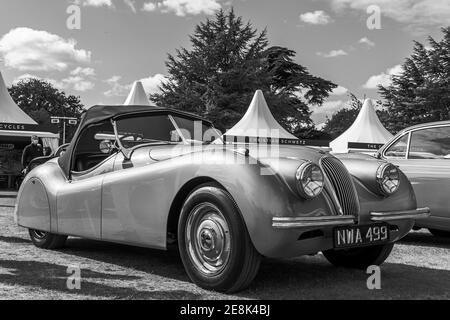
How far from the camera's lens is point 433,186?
6.48m

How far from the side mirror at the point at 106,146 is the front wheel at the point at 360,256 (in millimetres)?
2385

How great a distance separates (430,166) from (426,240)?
1225 mm

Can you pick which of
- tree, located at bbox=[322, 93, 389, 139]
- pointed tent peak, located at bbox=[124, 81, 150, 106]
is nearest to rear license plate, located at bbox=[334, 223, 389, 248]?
pointed tent peak, located at bbox=[124, 81, 150, 106]

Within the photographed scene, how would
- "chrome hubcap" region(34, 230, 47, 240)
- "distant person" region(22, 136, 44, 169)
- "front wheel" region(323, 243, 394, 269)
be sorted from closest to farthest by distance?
"front wheel" region(323, 243, 394, 269), "chrome hubcap" region(34, 230, 47, 240), "distant person" region(22, 136, 44, 169)

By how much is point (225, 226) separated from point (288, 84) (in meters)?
45.0

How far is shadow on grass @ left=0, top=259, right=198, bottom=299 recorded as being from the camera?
3.56 metres

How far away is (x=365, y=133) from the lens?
87.0ft

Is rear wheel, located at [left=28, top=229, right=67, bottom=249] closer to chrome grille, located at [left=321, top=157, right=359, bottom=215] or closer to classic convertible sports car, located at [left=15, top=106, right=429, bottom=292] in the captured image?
classic convertible sports car, located at [left=15, top=106, right=429, bottom=292]

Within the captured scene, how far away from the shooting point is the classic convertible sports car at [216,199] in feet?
11.4

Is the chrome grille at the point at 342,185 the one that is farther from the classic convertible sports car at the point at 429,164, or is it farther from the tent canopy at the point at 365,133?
the tent canopy at the point at 365,133

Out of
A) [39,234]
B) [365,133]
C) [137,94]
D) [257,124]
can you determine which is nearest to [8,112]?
[137,94]

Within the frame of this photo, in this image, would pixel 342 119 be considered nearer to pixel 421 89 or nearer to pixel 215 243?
pixel 421 89

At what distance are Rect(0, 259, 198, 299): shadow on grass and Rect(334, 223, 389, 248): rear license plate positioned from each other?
112 centimetres

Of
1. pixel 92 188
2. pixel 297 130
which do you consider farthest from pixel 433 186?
pixel 297 130
